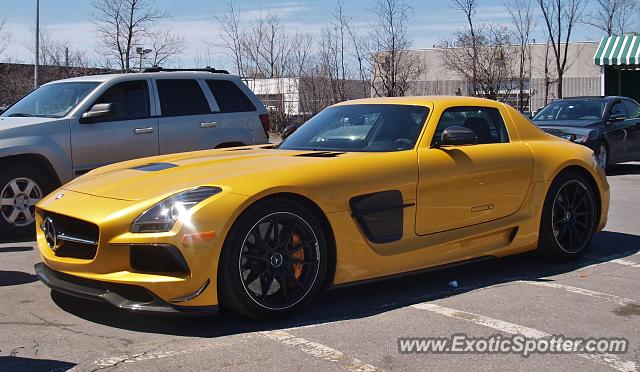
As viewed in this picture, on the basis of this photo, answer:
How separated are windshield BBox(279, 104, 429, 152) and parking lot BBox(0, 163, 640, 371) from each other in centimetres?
112

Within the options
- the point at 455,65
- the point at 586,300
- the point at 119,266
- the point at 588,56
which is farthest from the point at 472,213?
the point at 588,56

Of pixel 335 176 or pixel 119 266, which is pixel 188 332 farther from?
pixel 335 176

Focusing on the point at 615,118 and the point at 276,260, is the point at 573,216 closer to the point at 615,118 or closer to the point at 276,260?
the point at 276,260

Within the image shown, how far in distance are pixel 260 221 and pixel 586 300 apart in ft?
8.14

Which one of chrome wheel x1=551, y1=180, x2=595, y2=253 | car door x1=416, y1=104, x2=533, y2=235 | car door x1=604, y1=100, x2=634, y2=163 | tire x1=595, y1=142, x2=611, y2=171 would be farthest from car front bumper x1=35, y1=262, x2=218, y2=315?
car door x1=604, y1=100, x2=634, y2=163

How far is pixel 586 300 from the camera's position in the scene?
527 cm

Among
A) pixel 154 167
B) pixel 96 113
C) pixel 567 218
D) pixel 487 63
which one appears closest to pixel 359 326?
pixel 154 167

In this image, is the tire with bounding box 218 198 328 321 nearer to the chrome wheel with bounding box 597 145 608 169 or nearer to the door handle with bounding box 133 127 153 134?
the door handle with bounding box 133 127 153 134

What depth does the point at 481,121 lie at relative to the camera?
6.21 m

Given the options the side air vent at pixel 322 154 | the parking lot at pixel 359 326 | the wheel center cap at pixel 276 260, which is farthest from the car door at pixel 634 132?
the wheel center cap at pixel 276 260

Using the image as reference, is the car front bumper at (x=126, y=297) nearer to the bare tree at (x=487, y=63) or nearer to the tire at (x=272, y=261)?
the tire at (x=272, y=261)

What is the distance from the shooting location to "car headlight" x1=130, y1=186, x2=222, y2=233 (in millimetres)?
4352

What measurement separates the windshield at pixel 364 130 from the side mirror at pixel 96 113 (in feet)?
8.76

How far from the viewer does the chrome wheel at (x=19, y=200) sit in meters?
7.64
